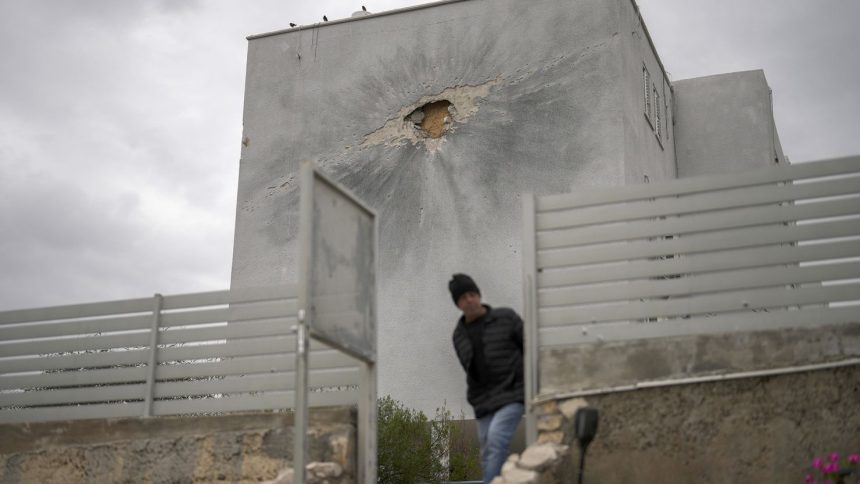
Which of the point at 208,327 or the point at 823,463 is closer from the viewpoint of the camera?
the point at 823,463

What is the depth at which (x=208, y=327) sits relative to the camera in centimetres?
933

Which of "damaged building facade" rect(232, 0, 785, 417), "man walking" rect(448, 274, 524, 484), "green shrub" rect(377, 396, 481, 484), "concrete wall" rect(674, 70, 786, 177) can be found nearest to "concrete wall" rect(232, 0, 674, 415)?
"damaged building facade" rect(232, 0, 785, 417)

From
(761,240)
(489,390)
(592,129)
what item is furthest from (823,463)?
(592,129)

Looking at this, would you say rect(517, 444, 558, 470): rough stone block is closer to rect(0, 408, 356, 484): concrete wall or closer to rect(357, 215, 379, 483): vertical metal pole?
rect(357, 215, 379, 483): vertical metal pole

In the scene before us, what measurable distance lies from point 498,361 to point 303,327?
6.43 feet

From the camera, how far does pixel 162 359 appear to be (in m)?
9.51

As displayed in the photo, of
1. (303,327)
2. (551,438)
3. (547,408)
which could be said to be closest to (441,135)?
(547,408)

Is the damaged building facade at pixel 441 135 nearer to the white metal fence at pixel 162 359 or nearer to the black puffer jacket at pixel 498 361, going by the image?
the white metal fence at pixel 162 359

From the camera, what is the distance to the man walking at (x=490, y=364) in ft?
25.0

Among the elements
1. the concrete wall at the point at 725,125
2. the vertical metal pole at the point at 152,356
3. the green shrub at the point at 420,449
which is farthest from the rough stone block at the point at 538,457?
the concrete wall at the point at 725,125

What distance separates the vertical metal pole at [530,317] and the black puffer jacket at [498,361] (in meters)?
0.11

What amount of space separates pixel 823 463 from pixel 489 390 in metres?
2.45

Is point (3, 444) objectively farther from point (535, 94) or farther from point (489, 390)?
point (535, 94)

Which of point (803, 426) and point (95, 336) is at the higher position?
point (95, 336)
